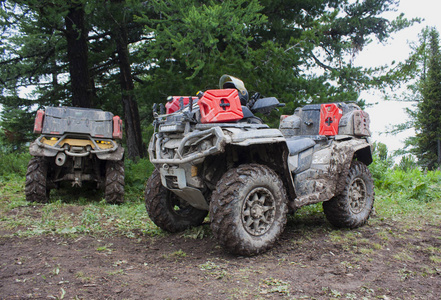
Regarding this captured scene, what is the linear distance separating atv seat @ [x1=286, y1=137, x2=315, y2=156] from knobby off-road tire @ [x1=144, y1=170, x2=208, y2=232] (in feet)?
5.32

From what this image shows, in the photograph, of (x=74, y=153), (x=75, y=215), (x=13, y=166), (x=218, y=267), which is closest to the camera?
(x=218, y=267)

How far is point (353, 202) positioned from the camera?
5.66 m

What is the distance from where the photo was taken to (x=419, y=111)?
2853 centimetres

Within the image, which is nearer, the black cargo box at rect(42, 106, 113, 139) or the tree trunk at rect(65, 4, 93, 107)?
the black cargo box at rect(42, 106, 113, 139)

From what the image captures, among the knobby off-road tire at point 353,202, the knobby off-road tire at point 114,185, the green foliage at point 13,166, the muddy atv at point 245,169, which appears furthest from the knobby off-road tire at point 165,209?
the green foliage at point 13,166

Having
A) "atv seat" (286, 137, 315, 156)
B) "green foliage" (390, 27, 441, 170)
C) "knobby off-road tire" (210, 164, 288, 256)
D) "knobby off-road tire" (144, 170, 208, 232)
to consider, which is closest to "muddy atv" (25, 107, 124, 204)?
"knobby off-road tire" (144, 170, 208, 232)

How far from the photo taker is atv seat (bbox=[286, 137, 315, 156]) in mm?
5120

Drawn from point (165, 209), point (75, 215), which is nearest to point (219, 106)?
point (165, 209)

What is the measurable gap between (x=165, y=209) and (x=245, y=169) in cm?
150

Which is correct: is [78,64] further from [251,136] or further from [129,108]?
[251,136]

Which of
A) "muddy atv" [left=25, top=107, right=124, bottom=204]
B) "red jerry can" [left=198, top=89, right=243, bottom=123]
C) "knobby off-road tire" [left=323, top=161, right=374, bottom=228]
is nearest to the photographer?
"red jerry can" [left=198, top=89, right=243, bottom=123]

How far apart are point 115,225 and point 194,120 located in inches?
99.8

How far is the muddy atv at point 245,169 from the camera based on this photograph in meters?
4.17

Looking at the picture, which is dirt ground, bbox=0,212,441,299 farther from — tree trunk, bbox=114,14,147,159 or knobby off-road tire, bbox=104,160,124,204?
tree trunk, bbox=114,14,147,159
